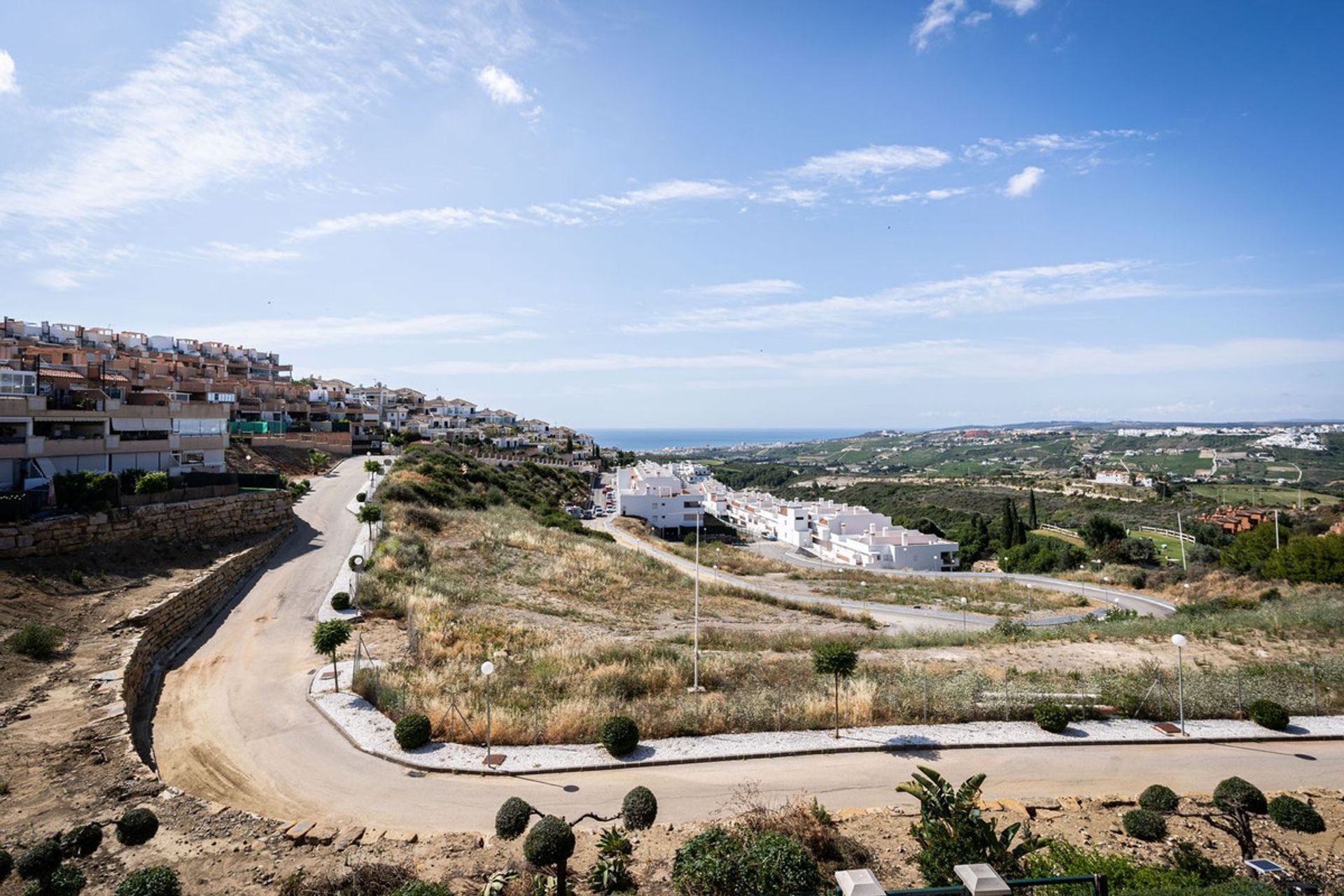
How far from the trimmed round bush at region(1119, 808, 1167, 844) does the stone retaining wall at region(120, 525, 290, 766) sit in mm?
19564

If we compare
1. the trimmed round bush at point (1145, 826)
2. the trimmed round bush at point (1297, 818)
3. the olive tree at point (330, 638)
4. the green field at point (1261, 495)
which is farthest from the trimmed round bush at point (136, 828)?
the green field at point (1261, 495)

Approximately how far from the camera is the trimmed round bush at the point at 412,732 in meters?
13.5

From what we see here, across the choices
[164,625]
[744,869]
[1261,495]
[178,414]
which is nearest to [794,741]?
[744,869]

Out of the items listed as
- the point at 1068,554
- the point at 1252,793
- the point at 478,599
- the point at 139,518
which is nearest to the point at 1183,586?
the point at 1068,554

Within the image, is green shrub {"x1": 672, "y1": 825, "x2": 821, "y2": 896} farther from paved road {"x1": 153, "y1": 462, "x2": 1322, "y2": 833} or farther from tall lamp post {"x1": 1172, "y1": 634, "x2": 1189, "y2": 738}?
tall lamp post {"x1": 1172, "y1": 634, "x2": 1189, "y2": 738}

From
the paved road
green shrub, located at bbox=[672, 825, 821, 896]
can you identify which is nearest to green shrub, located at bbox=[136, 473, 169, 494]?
the paved road

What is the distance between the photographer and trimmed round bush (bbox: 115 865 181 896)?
8.12 metres

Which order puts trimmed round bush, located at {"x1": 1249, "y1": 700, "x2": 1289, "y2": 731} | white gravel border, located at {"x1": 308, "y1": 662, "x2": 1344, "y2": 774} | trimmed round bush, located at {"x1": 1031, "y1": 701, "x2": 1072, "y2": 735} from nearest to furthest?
white gravel border, located at {"x1": 308, "y1": 662, "x2": 1344, "y2": 774} < trimmed round bush, located at {"x1": 1031, "y1": 701, "x2": 1072, "y2": 735} < trimmed round bush, located at {"x1": 1249, "y1": 700, "x2": 1289, "y2": 731}

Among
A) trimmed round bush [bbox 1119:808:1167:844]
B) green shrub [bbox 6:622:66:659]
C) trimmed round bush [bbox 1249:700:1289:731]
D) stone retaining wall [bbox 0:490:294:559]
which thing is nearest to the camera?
trimmed round bush [bbox 1119:808:1167:844]

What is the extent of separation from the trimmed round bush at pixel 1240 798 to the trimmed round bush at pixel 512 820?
1252 centimetres

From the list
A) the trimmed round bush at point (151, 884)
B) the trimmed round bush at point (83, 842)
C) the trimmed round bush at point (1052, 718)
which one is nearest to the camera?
the trimmed round bush at point (151, 884)

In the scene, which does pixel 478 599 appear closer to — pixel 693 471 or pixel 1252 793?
pixel 1252 793

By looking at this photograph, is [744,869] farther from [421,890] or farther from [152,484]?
[152,484]

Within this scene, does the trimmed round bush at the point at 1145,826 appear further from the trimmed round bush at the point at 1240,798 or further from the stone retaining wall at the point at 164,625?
the stone retaining wall at the point at 164,625
